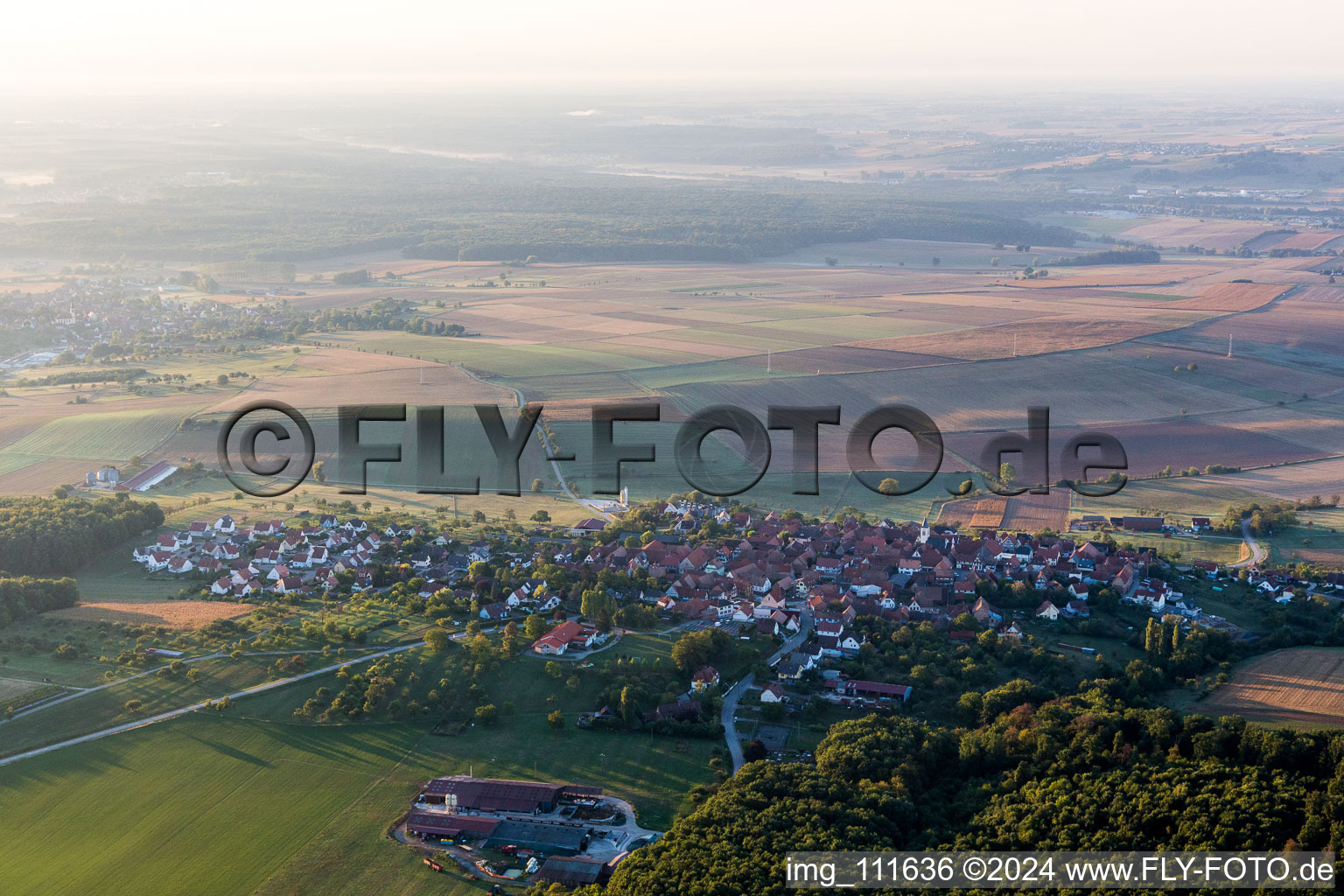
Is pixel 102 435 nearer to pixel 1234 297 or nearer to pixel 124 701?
pixel 124 701

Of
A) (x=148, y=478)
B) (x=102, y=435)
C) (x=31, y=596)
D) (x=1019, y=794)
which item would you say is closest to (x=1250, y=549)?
(x=1019, y=794)

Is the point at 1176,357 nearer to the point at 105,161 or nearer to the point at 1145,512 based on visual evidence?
the point at 1145,512

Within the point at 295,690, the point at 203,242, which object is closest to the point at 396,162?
the point at 203,242

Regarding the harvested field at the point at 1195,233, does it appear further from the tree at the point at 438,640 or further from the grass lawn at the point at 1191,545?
the tree at the point at 438,640

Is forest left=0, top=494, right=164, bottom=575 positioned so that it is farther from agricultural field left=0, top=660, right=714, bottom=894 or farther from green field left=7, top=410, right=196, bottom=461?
agricultural field left=0, top=660, right=714, bottom=894

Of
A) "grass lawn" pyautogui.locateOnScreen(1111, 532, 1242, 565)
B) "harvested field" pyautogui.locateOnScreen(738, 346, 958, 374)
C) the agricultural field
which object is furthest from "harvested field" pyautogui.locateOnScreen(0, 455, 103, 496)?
"grass lawn" pyautogui.locateOnScreen(1111, 532, 1242, 565)

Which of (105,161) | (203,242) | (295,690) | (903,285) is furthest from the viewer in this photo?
(105,161)
